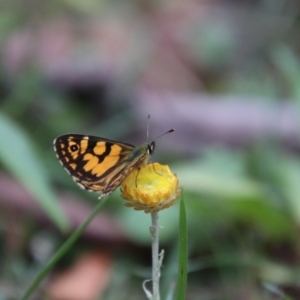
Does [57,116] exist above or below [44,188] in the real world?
below

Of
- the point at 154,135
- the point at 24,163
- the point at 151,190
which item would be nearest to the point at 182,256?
the point at 151,190

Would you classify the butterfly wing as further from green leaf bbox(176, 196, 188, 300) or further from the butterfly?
green leaf bbox(176, 196, 188, 300)

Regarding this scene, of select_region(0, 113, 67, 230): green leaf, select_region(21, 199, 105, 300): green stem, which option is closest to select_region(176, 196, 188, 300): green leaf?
select_region(21, 199, 105, 300): green stem

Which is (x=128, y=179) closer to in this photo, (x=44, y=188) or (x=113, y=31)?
(x=44, y=188)


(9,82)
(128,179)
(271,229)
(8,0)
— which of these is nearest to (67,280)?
(271,229)

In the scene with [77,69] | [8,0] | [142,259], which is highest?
[8,0]

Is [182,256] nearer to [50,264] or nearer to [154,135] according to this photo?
[50,264]

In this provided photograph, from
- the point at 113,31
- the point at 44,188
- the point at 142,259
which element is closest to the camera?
the point at 44,188

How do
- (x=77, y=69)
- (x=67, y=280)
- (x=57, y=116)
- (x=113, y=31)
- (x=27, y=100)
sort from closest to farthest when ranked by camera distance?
(x=67, y=280) → (x=27, y=100) → (x=57, y=116) → (x=77, y=69) → (x=113, y=31)

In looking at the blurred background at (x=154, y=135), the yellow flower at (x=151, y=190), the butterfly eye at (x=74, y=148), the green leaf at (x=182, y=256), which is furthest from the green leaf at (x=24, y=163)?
the green leaf at (x=182, y=256)
